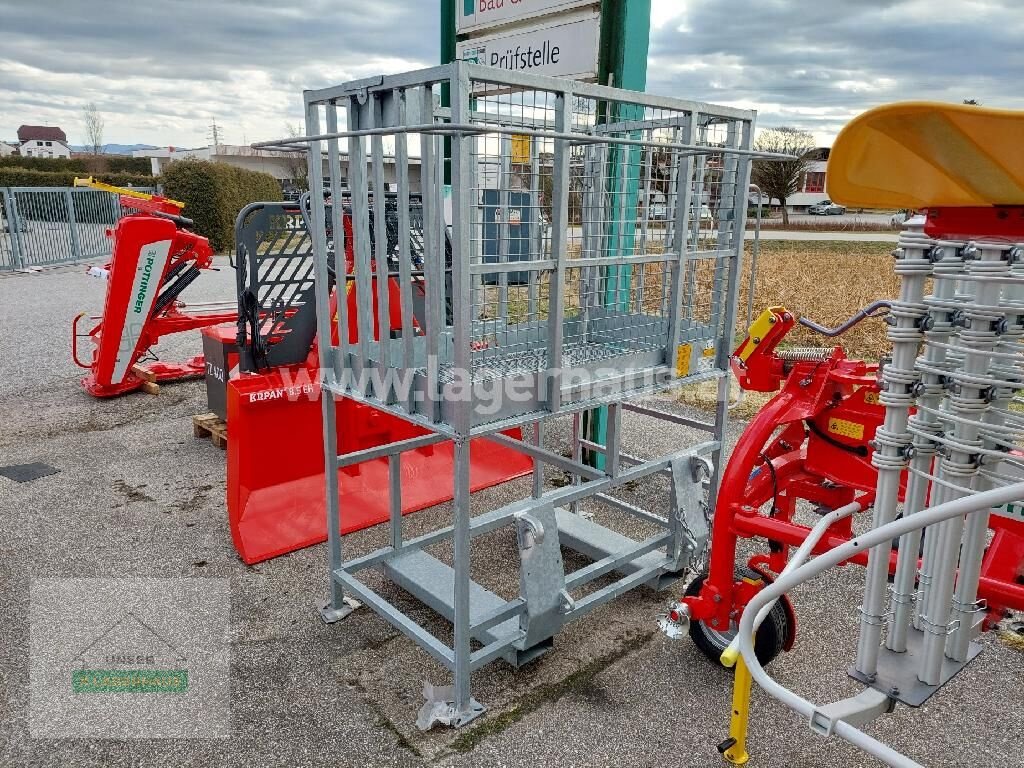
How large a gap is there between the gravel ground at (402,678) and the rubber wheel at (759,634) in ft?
0.35

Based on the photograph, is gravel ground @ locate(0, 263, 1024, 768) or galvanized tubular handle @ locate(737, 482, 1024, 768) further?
gravel ground @ locate(0, 263, 1024, 768)

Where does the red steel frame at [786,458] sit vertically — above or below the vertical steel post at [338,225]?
below


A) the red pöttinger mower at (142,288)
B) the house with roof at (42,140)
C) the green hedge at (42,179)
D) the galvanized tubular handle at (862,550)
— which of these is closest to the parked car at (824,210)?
the green hedge at (42,179)

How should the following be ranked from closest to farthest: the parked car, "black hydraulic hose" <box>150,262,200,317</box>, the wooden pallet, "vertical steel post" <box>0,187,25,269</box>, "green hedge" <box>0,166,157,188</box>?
1. the wooden pallet
2. "black hydraulic hose" <box>150,262,200,317</box>
3. "vertical steel post" <box>0,187,25,269</box>
4. "green hedge" <box>0,166,157,188</box>
5. the parked car

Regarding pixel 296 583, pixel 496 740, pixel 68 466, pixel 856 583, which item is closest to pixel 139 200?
pixel 68 466

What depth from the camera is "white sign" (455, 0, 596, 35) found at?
14.5 ft

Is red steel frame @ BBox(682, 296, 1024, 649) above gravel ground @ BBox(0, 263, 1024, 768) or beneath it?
above

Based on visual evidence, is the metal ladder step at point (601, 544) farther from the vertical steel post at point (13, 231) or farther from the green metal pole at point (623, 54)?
the vertical steel post at point (13, 231)

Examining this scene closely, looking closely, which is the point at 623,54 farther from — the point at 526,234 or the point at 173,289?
the point at 173,289

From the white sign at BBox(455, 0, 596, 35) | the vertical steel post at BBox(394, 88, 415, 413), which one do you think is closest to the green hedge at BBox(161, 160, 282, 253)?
the white sign at BBox(455, 0, 596, 35)

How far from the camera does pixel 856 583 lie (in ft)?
11.8

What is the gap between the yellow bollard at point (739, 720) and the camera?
7.14 feet

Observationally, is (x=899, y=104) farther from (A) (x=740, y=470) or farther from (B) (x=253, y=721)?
(B) (x=253, y=721)

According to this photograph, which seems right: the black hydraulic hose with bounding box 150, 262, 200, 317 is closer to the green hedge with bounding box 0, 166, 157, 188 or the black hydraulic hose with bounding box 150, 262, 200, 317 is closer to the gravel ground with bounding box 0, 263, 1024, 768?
the gravel ground with bounding box 0, 263, 1024, 768
